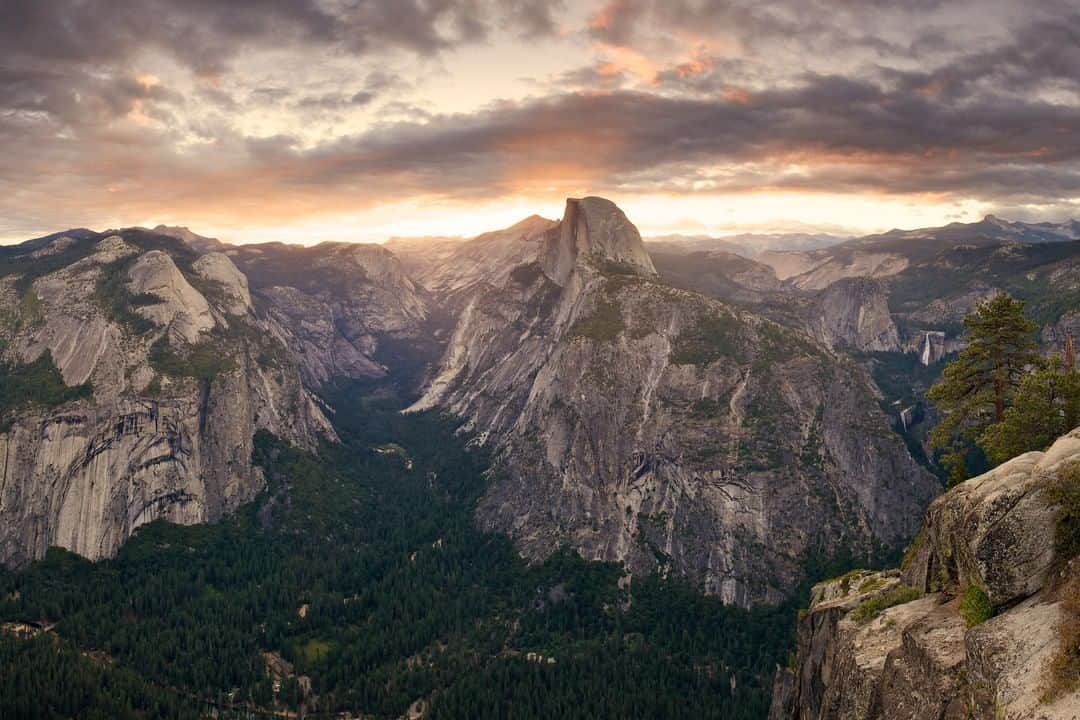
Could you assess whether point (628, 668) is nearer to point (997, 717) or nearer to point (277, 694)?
point (277, 694)

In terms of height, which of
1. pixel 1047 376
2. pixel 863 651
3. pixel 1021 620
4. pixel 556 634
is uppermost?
pixel 1047 376

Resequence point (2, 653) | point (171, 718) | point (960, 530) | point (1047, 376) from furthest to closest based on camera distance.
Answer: point (2, 653) < point (171, 718) < point (1047, 376) < point (960, 530)

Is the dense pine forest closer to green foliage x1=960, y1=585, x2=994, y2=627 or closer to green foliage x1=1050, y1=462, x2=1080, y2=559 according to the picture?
green foliage x1=960, y1=585, x2=994, y2=627

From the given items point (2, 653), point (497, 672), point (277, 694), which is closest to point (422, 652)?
point (497, 672)

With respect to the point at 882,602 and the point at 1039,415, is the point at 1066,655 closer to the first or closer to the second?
the point at 882,602

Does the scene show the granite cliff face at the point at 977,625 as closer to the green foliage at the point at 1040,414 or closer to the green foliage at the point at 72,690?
the green foliage at the point at 1040,414

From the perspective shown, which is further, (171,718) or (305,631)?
(305,631)

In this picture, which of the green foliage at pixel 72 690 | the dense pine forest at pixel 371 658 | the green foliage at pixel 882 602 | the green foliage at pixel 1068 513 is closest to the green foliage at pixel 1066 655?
the green foliage at pixel 1068 513
